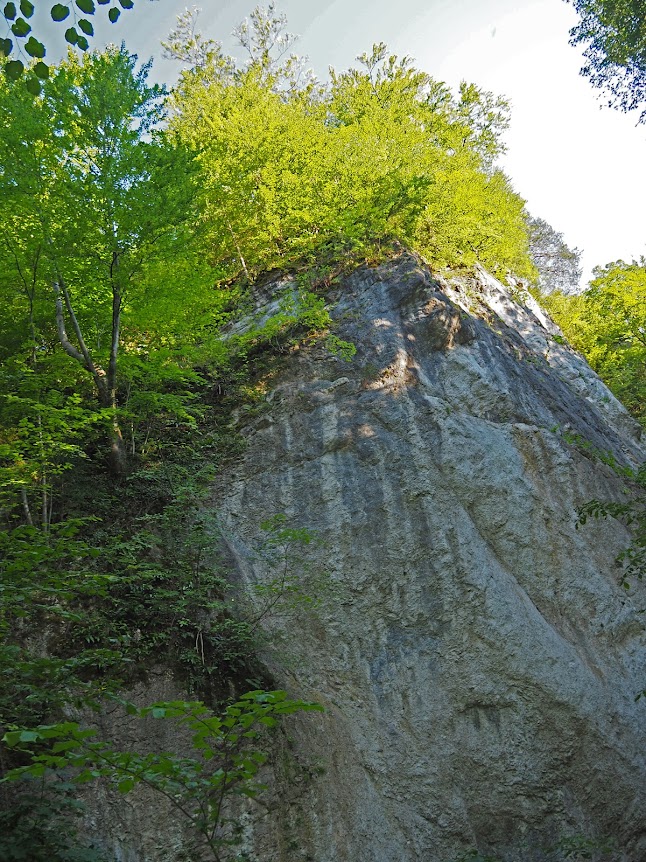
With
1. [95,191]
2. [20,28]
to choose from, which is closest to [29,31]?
[20,28]

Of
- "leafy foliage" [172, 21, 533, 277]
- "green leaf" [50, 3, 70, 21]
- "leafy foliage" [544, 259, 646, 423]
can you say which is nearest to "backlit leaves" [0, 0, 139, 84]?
"green leaf" [50, 3, 70, 21]

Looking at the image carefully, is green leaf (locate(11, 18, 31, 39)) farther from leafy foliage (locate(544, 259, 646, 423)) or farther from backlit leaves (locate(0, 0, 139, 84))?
leafy foliage (locate(544, 259, 646, 423))

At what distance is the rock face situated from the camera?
6.87 m

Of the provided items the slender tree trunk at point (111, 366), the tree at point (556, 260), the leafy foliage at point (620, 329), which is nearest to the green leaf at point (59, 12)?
the slender tree trunk at point (111, 366)

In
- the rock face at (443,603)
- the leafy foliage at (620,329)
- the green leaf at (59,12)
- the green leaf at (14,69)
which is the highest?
the leafy foliage at (620,329)

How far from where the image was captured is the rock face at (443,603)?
687 cm

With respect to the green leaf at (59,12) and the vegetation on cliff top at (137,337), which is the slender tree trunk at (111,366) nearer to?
the vegetation on cliff top at (137,337)

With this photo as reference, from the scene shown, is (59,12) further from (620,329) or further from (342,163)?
(620,329)

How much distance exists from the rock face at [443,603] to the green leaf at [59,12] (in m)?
6.61

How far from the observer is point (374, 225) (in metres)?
13.5

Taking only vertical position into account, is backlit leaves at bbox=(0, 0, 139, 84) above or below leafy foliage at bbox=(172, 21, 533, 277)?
below

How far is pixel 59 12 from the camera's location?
10.1 ft

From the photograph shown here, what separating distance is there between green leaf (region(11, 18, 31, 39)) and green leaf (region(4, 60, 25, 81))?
0.63 feet

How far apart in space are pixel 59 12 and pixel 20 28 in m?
0.26
